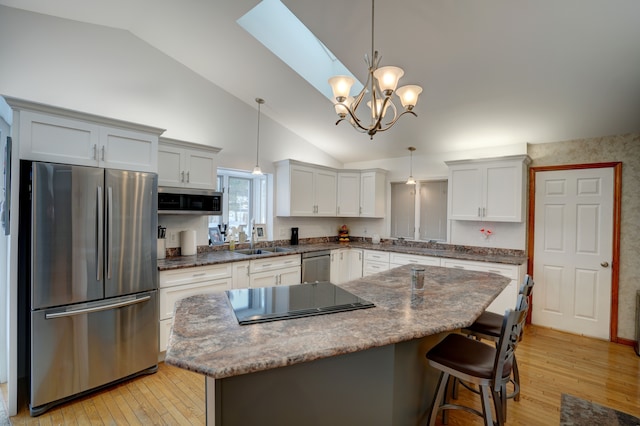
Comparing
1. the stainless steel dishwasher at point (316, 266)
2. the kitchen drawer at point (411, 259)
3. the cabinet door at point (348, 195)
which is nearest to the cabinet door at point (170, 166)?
the stainless steel dishwasher at point (316, 266)

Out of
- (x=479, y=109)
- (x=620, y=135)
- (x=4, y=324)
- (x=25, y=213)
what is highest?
(x=479, y=109)

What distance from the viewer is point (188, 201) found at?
11.0 ft

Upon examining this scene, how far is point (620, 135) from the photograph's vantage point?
137 inches

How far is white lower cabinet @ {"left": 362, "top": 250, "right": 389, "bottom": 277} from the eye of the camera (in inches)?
182

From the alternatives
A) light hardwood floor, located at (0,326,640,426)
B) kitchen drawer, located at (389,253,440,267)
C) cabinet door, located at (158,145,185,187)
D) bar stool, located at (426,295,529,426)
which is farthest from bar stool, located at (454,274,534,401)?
cabinet door, located at (158,145,185,187)

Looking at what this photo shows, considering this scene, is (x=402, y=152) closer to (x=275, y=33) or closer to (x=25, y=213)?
(x=275, y=33)

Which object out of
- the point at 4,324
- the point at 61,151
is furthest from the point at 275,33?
the point at 4,324

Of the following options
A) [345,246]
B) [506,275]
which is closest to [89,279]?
[345,246]

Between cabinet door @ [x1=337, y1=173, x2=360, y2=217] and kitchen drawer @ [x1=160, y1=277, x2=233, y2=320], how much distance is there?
8.29 ft

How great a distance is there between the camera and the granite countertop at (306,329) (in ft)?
3.63

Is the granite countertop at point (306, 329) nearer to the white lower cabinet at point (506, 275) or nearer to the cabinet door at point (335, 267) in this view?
the white lower cabinet at point (506, 275)

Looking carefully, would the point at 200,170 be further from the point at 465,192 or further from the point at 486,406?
the point at 465,192

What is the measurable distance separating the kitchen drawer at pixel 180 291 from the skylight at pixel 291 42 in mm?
2536

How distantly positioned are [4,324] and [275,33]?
3.64m
